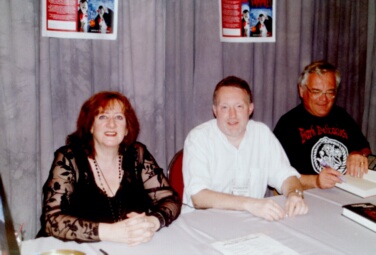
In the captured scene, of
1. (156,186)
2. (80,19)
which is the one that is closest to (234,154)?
(156,186)

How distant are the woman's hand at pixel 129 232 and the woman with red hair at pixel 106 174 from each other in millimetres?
232

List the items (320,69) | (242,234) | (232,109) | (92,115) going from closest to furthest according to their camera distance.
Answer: (242,234), (92,115), (232,109), (320,69)

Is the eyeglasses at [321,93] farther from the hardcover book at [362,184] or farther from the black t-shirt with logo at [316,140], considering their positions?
the hardcover book at [362,184]

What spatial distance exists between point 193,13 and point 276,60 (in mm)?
877

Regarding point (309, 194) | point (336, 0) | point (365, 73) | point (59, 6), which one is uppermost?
point (336, 0)

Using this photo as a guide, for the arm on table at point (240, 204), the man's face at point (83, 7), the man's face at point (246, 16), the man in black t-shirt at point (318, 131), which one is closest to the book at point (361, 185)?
the man in black t-shirt at point (318, 131)

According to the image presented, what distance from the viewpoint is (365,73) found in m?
3.85

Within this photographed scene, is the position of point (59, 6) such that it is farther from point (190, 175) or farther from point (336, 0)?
point (336, 0)

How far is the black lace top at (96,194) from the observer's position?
1.71 metres

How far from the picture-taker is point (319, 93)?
9.18 feet

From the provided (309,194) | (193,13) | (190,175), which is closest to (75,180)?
(190,175)

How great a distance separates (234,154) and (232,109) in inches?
11.0

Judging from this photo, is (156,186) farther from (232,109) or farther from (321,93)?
(321,93)

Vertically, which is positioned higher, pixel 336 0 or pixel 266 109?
pixel 336 0
